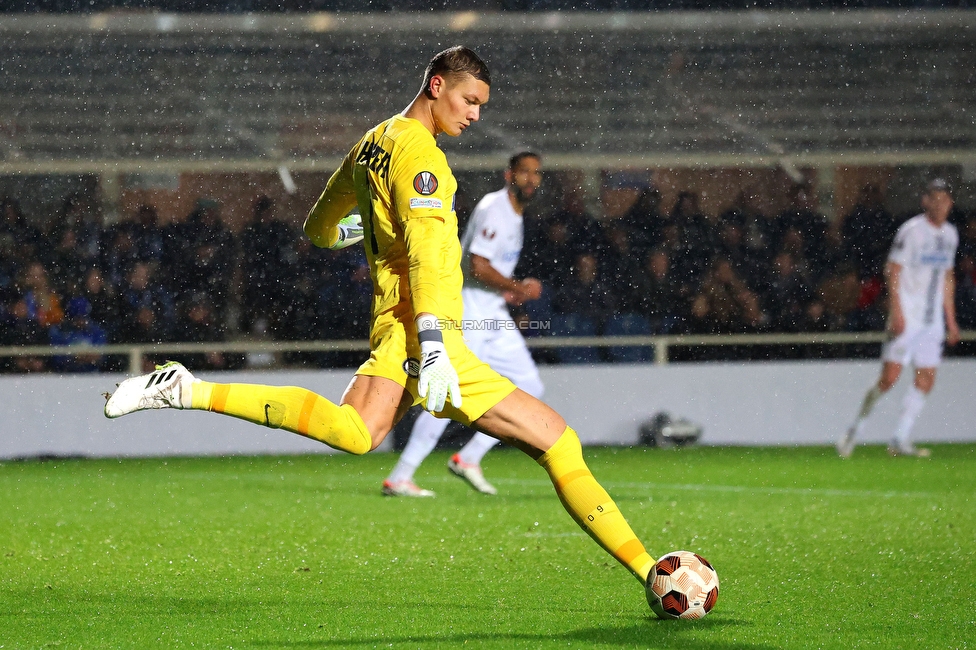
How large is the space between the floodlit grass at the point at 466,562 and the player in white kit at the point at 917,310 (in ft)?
4.48

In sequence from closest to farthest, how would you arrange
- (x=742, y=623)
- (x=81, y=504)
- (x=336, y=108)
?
1. (x=742, y=623)
2. (x=81, y=504)
3. (x=336, y=108)

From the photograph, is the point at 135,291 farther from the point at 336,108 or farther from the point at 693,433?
the point at 693,433

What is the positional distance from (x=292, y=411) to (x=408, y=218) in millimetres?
698

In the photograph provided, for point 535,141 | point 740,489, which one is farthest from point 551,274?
point 740,489

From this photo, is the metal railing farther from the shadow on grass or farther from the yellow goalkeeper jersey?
the shadow on grass

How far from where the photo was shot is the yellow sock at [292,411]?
13.8ft

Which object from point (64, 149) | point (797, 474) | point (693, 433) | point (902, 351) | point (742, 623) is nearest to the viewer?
point (742, 623)

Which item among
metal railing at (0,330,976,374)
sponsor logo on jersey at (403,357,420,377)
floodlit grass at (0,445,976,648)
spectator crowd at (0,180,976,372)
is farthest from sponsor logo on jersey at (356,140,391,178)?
spectator crowd at (0,180,976,372)

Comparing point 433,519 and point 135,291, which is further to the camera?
point 135,291

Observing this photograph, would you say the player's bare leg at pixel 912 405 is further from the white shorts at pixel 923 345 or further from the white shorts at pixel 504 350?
the white shorts at pixel 504 350

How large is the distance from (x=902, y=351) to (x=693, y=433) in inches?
88.3

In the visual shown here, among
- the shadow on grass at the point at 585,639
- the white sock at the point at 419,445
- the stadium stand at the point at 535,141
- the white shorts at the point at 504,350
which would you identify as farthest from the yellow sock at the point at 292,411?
the stadium stand at the point at 535,141

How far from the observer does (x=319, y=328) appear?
48.1 ft

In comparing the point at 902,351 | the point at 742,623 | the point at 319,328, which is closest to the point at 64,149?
the point at 319,328
